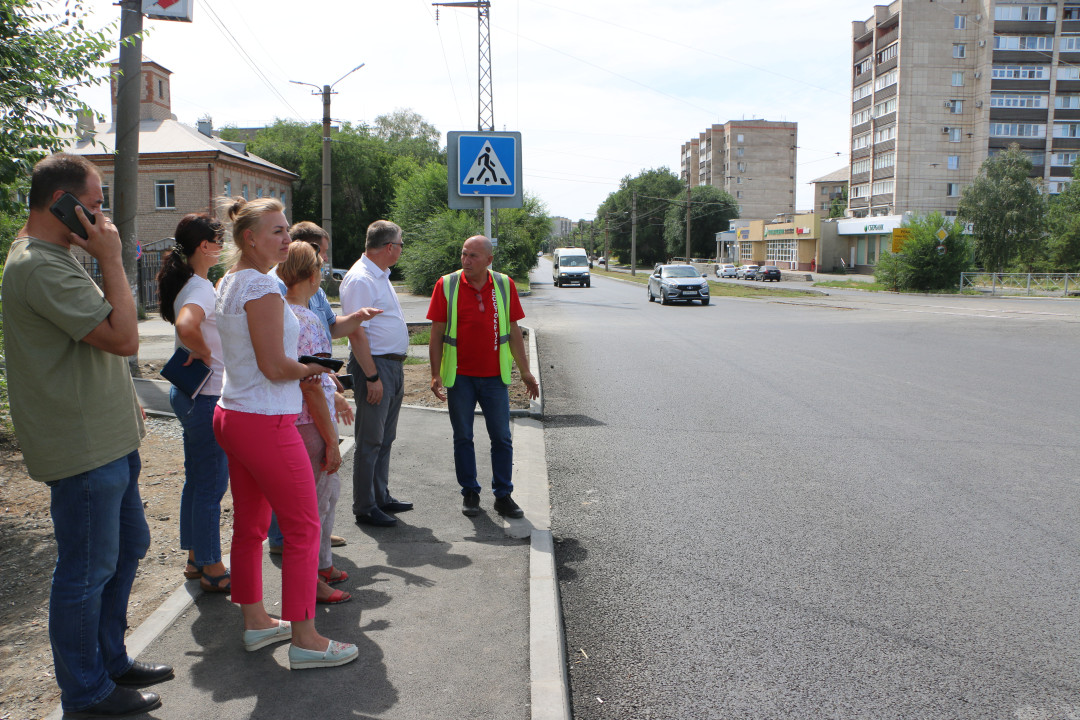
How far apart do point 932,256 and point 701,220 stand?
64442mm

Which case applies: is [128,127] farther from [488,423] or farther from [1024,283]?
[1024,283]

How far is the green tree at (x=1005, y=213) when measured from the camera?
57719 mm

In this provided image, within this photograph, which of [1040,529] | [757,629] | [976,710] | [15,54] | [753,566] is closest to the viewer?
[976,710]

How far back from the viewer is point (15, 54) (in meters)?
5.64

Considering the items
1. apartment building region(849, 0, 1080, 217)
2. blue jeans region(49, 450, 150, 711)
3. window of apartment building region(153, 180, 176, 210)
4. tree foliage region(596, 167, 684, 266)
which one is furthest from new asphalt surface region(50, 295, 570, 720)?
tree foliage region(596, 167, 684, 266)

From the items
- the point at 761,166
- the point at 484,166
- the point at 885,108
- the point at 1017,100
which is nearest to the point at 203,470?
the point at 484,166

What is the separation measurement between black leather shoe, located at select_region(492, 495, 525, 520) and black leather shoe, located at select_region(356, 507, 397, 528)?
68cm

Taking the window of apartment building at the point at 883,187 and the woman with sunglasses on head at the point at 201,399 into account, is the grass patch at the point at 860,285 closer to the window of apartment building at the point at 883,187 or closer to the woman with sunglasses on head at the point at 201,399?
the window of apartment building at the point at 883,187

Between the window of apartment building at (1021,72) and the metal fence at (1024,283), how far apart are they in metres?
41.0

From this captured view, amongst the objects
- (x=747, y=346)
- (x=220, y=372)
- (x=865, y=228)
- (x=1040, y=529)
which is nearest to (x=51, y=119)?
(x=220, y=372)

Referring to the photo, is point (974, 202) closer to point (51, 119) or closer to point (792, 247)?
point (792, 247)

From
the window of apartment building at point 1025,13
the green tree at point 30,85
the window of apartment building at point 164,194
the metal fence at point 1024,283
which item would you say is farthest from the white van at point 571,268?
the window of apartment building at point 1025,13

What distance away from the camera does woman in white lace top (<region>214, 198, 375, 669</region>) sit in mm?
3133

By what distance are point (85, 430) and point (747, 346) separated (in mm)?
Answer: 14580
